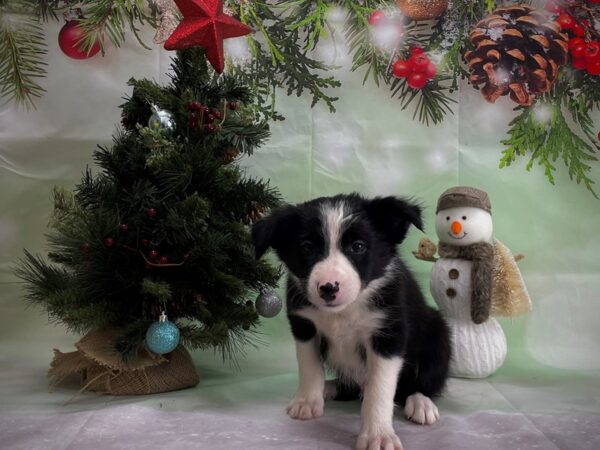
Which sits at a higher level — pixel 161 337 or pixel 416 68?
Result: pixel 416 68

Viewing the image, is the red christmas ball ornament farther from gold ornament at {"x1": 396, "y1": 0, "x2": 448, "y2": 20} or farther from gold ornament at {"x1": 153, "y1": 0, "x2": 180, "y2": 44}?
gold ornament at {"x1": 396, "y1": 0, "x2": 448, "y2": 20}

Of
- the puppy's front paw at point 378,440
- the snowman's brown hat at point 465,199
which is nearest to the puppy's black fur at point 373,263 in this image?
the puppy's front paw at point 378,440

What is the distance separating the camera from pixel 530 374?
249 cm

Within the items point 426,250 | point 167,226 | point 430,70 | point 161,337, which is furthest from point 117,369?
point 430,70

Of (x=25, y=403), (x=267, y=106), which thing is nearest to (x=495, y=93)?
(x=267, y=106)

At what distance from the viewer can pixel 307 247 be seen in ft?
5.98

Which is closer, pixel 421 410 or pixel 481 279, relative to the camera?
pixel 421 410

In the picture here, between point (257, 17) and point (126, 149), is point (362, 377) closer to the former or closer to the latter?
point (126, 149)

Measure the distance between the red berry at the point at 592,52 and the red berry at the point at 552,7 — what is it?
0.63ft

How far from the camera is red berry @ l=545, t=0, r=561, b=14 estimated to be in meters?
2.70

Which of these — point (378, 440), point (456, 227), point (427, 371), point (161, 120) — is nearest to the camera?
point (378, 440)

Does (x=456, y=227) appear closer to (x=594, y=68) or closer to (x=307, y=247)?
(x=307, y=247)

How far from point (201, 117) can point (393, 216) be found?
0.73 m

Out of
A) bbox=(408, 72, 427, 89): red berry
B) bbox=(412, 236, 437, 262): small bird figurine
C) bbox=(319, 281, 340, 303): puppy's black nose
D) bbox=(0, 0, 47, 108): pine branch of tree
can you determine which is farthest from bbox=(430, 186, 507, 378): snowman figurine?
bbox=(0, 0, 47, 108): pine branch of tree
